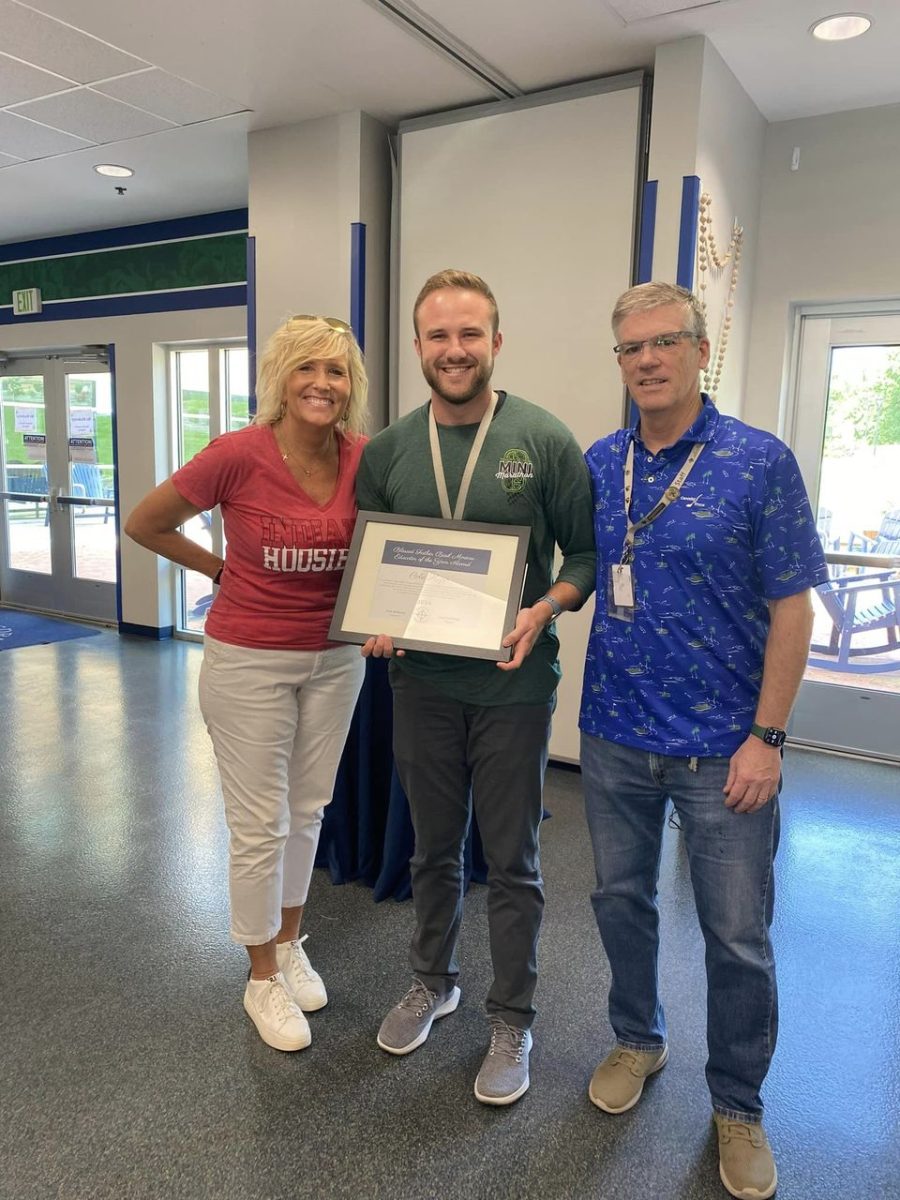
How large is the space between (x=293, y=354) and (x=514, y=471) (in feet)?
1.83

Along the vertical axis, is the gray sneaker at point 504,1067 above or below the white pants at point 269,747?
below

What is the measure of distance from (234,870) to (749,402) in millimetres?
3347

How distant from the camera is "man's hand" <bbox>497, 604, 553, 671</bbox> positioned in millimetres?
1678

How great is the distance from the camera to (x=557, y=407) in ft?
12.2

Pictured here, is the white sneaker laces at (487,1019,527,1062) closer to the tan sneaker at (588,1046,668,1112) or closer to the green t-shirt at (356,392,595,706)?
the tan sneaker at (588,1046,668,1112)

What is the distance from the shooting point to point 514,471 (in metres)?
1.76

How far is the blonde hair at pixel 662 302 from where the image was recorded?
5.05 ft

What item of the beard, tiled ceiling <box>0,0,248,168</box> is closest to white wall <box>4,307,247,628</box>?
tiled ceiling <box>0,0,248,168</box>

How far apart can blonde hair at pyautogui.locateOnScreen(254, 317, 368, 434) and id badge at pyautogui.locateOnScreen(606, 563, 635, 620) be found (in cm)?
77

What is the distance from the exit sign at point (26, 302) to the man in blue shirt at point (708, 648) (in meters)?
6.45

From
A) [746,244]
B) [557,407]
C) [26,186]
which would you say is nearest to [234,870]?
[557,407]

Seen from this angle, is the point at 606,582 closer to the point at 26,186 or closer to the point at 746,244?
the point at 746,244

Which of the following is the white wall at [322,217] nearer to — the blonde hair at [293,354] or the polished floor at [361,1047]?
the blonde hair at [293,354]

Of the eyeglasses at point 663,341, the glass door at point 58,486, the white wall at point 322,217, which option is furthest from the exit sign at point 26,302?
the eyeglasses at point 663,341
